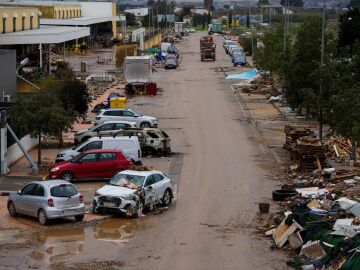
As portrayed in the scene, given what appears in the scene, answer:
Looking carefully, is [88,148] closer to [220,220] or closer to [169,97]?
[220,220]

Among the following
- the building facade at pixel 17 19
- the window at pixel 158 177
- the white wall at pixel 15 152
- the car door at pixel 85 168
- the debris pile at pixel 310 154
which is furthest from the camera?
the building facade at pixel 17 19

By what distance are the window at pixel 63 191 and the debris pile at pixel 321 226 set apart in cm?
598

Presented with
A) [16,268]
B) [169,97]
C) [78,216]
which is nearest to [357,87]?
[78,216]

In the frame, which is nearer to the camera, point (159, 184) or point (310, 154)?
point (159, 184)

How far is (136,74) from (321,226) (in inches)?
1936

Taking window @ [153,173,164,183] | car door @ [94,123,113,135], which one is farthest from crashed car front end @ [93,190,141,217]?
car door @ [94,123,113,135]

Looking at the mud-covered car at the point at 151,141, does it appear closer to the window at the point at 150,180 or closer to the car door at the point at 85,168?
the car door at the point at 85,168

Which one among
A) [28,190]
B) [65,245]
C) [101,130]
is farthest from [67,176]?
[65,245]

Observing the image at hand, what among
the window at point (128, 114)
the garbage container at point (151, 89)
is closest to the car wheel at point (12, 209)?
the window at point (128, 114)

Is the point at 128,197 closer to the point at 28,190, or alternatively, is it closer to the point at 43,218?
the point at 43,218

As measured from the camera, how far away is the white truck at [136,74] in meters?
70.1

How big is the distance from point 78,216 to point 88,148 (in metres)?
9.84

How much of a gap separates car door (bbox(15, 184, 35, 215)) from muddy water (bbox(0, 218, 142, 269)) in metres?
1.64

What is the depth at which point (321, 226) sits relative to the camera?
22.3 m
